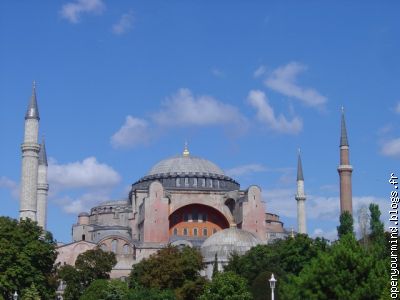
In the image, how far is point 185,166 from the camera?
60.9m

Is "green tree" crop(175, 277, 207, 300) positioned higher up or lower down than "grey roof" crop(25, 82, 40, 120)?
lower down

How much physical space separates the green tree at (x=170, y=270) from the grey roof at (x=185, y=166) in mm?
22471

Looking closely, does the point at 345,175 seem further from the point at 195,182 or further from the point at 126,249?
the point at 126,249

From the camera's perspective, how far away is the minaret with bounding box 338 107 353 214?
4988 cm

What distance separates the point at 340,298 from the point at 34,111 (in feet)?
97.1

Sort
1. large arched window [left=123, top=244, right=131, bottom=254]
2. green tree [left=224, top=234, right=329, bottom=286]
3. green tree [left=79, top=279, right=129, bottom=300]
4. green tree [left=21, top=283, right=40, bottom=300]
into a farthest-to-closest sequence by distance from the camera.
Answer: large arched window [left=123, top=244, right=131, bottom=254], green tree [left=224, top=234, right=329, bottom=286], green tree [left=79, top=279, right=129, bottom=300], green tree [left=21, top=283, right=40, bottom=300]

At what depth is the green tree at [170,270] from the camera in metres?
36.7

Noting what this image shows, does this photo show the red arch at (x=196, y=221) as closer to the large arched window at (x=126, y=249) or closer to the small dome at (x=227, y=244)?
the large arched window at (x=126, y=249)

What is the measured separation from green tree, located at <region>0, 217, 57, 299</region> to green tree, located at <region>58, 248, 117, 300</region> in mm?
1634

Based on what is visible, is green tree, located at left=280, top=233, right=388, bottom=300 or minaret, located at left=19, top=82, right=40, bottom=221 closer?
green tree, located at left=280, top=233, right=388, bottom=300

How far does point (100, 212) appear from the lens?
65375 mm

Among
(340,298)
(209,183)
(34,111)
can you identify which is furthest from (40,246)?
(209,183)

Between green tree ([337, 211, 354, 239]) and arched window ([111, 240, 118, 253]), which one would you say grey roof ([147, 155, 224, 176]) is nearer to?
arched window ([111, 240, 118, 253])

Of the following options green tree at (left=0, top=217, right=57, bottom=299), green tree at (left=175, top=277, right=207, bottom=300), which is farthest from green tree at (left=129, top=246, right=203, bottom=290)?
green tree at (left=0, top=217, right=57, bottom=299)
